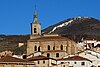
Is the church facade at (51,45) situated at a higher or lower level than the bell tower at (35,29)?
lower

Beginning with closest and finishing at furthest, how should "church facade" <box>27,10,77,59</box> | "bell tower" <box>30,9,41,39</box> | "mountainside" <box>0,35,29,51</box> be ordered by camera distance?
"church facade" <box>27,10,77,59</box> < "bell tower" <box>30,9,41,39</box> < "mountainside" <box>0,35,29,51</box>

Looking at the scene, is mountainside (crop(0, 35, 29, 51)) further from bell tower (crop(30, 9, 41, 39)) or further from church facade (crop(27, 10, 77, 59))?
church facade (crop(27, 10, 77, 59))

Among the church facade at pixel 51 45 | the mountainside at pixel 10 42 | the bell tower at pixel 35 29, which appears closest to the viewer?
the church facade at pixel 51 45

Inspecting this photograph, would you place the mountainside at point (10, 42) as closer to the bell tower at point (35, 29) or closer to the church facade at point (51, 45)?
the bell tower at point (35, 29)

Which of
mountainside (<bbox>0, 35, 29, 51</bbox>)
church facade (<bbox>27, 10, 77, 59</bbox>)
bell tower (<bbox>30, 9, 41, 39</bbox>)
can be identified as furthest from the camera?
mountainside (<bbox>0, 35, 29, 51</bbox>)

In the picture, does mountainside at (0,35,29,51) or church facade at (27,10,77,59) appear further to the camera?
mountainside at (0,35,29,51)

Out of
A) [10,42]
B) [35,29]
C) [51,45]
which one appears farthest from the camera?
[10,42]

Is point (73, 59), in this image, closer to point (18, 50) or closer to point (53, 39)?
point (53, 39)

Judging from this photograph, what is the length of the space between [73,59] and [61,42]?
15737 millimetres

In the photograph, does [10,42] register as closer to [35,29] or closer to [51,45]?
[35,29]

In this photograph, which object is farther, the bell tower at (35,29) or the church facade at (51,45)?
the bell tower at (35,29)

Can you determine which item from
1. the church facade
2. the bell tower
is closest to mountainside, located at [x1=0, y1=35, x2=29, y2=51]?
the bell tower

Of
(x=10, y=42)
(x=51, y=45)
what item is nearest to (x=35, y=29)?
(x=51, y=45)

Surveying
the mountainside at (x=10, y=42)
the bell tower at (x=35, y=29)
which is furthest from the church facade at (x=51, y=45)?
the mountainside at (x=10, y=42)
